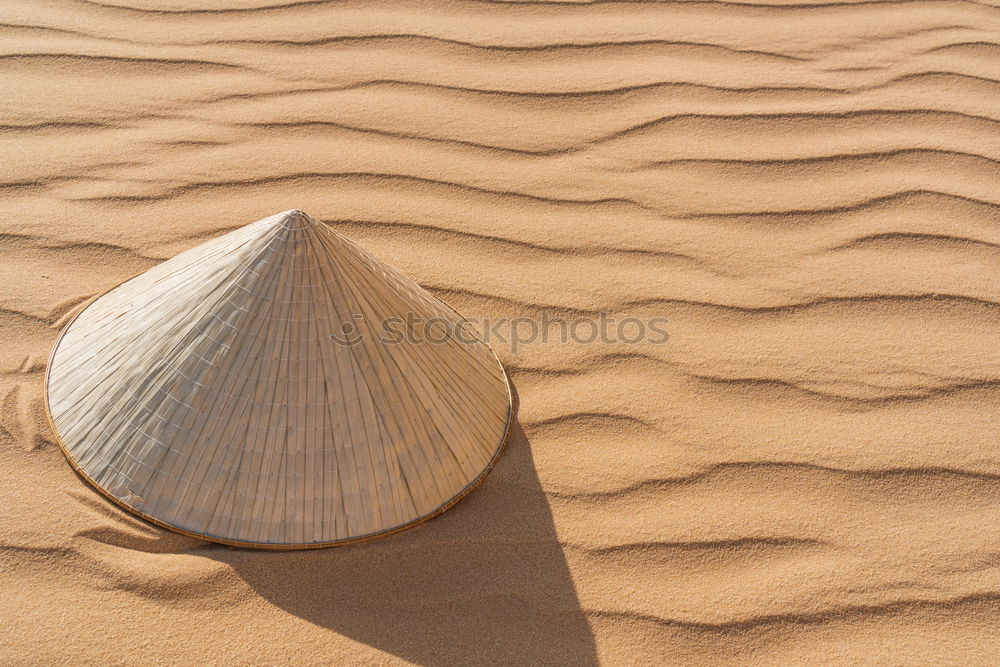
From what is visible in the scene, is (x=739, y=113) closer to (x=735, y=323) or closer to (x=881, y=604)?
(x=735, y=323)

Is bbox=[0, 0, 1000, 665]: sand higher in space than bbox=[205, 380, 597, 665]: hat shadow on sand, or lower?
higher

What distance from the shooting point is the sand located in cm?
161

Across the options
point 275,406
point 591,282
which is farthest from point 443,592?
point 591,282

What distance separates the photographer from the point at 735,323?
2186 mm

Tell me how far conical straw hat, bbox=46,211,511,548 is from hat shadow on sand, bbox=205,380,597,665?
0.16 feet

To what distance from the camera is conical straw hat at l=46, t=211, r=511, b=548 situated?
1.56 m

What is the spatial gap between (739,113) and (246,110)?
1515 millimetres

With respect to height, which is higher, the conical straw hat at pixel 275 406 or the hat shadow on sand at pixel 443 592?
the conical straw hat at pixel 275 406

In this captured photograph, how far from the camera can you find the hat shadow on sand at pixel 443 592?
1559 mm

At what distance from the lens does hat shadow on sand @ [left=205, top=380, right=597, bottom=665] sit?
156 cm

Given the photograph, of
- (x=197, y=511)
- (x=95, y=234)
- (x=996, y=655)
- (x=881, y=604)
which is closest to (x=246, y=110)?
(x=95, y=234)

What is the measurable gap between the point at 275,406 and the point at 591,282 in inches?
38.7

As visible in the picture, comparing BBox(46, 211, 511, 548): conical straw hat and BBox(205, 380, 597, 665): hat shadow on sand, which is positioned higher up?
BBox(46, 211, 511, 548): conical straw hat

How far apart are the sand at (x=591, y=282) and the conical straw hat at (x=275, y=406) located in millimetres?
81
